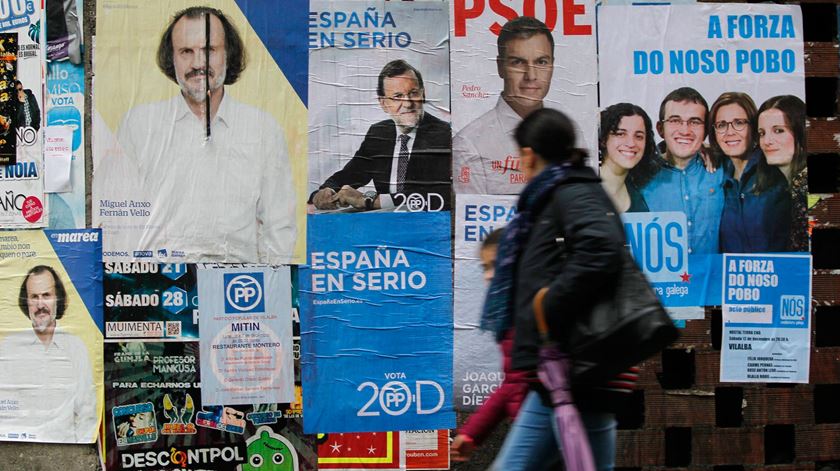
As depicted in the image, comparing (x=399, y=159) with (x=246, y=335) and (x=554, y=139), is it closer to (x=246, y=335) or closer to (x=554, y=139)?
(x=246, y=335)

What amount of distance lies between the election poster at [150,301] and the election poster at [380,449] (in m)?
1.16

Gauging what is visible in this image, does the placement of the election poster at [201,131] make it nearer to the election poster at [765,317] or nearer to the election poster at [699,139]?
the election poster at [699,139]

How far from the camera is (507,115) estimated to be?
5598mm

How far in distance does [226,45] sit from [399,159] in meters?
1.37

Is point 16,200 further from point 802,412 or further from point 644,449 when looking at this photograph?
point 802,412

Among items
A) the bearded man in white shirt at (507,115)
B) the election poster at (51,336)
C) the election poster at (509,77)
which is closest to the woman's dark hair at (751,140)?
the election poster at (509,77)

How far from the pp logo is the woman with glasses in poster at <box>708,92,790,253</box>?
3.05 metres

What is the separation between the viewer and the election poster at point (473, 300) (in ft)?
18.2

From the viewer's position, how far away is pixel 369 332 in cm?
555

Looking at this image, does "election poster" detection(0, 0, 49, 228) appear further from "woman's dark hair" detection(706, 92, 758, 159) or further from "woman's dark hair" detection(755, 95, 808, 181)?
"woman's dark hair" detection(755, 95, 808, 181)

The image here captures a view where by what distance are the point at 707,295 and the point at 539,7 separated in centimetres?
220

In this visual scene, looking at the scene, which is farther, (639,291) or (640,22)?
(640,22)

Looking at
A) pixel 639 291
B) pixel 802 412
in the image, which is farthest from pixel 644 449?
pixel 639 291

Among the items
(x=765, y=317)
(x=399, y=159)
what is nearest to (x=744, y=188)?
(x=765, y=317)
